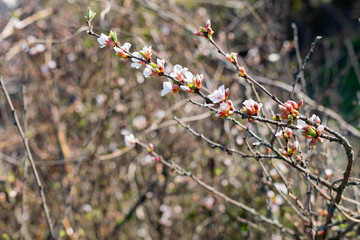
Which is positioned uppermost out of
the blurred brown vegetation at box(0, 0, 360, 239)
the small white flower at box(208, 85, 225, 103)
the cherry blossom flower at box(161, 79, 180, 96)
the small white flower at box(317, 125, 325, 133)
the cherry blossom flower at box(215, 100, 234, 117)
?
the small white flower at box(317, 125, 325, 133)

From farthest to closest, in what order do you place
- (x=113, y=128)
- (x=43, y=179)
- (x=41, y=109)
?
1. (x=41, y=109)
2. (x=113, y=128)
3. (x=43, y=179)

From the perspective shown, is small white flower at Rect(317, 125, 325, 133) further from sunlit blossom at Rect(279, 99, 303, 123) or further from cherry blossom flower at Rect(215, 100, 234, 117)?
cherry blossom flower at Rect(215, 100, 234, 117)

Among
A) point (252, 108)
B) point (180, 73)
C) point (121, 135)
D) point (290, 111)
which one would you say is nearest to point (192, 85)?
point (180, 73)

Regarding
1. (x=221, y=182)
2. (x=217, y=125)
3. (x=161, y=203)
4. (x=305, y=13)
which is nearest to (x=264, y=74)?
(x=217, y=125)

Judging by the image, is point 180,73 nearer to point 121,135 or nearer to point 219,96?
point 219,96

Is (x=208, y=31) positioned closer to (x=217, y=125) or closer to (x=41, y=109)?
(x=217, y=125)

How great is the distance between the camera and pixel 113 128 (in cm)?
429

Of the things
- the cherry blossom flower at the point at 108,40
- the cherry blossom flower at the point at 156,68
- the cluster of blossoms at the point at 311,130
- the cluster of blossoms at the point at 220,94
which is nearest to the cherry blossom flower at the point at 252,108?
the cluster of blossoms at the point at 220,94

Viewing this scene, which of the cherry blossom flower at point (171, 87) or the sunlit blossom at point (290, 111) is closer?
the sunlit blossom at point (290, 111)

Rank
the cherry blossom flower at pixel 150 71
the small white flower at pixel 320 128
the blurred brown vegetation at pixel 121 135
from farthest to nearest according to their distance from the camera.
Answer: the blurred brown vegetation at pixel 121 135, the cherry blossom flower at pixel 150 71, the small white flower at pixel 320 128

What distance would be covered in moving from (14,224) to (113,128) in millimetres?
1467

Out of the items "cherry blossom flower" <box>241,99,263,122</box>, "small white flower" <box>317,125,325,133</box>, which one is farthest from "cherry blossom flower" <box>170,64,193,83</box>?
"small white flower" <box>317,125,325,133</box>

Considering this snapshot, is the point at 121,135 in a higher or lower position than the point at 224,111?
lower

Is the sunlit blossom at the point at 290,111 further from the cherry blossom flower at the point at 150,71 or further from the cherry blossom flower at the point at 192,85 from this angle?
the cherry blossom flower at the point at 150,71
